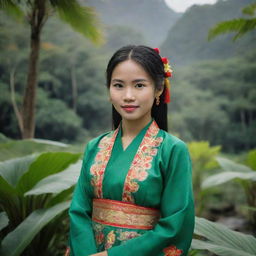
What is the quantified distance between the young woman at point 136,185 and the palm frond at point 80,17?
2371 millimetres

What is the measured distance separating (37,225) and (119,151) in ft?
2.69

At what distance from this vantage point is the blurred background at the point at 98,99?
93.2 inches

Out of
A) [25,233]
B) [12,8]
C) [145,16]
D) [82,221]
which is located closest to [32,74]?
[12,8]

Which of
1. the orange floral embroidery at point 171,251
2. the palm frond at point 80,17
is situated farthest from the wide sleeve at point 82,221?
the palm frond at point 80,17

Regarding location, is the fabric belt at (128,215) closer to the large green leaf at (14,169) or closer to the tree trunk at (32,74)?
the large green leaf at (14,169)

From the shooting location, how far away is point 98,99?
13828 millimetres

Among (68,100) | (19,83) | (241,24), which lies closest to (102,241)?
(241,24)

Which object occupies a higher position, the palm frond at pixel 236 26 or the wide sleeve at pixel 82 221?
the palm frond at pixel 236 26

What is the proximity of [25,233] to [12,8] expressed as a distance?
2777 millimetres

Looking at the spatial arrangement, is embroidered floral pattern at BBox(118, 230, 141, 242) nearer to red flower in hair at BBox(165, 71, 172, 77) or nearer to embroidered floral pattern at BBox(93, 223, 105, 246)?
embroidered floral pattern at BBox(93, 223, 105, 246)

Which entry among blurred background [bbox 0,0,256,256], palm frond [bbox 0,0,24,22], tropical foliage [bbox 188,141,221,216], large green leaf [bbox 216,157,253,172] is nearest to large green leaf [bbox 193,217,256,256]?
blurred background [bbox 0,0,256,256]

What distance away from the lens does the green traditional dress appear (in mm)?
1119

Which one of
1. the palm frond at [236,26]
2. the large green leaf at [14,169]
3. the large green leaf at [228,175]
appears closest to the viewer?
the large green leaf at [14,169]

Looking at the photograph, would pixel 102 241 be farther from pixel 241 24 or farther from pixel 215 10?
pixel 215 10
